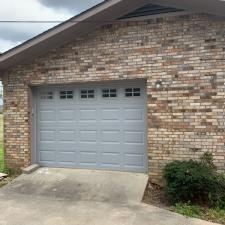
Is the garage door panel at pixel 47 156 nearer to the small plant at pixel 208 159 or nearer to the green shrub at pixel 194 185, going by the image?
the green shrub at pixel 194 185

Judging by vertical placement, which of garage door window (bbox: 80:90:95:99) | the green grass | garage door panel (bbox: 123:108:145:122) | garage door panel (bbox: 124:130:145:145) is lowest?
the green grass

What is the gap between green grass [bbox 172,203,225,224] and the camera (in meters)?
6.26

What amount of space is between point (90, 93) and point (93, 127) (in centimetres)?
96

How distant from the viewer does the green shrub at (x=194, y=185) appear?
6770 millimetres

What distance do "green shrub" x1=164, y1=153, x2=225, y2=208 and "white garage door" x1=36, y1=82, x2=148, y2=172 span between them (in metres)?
1.73

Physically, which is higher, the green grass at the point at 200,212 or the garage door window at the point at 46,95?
the garage door window at the point at 46,95

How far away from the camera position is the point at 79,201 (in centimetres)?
713

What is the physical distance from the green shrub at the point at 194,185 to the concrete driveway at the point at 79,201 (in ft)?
2.05

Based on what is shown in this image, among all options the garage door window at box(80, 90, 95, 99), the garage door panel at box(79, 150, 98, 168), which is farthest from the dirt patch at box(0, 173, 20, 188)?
the garage door window at box(80, 90, 95, 99)

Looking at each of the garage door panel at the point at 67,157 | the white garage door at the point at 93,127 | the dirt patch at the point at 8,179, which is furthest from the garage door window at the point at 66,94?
the dirt patch at the point at 8,179

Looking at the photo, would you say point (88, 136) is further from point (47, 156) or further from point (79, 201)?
point (79, 201)

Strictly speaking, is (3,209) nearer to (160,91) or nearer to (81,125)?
(81,125)

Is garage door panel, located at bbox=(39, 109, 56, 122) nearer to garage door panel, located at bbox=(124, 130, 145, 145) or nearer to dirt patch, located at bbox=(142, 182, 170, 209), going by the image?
garage door panel, located at bbox=(124, 130, 145, 145)

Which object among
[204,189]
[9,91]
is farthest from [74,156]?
[204,189]
